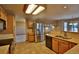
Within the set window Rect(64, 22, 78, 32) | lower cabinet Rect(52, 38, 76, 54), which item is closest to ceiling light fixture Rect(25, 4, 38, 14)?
window Rect(64, 22, 78, 32)

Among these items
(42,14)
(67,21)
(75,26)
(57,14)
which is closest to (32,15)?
(42,14)

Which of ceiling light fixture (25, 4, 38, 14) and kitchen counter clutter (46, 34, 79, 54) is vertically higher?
ceiling light fixture (25, 4, 38, 14)

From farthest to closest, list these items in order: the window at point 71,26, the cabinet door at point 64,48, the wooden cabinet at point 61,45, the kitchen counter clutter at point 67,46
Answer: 1. the wooden cabinet at point 61,45
2. the cabinet door at point 64,48
3. the window at point 71,26
4. the kitchen counter clutter at point 67,46

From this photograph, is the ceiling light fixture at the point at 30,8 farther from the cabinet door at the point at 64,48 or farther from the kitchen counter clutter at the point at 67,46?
the cabinet door at the point at 64,48

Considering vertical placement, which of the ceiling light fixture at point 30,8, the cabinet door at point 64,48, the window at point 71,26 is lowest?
the cabinet door at point 64,48

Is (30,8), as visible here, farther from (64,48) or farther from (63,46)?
(63,46)

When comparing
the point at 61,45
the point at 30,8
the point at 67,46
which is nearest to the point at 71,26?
the point at 67,46

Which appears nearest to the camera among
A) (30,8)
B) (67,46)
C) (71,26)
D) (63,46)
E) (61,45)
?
(30,8)

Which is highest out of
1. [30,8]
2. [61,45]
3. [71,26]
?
[30,8]

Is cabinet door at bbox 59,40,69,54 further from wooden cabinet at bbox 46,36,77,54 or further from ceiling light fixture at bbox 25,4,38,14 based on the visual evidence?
ceiling light fixture at bbox 25,4,38,14

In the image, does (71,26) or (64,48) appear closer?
(71,26)

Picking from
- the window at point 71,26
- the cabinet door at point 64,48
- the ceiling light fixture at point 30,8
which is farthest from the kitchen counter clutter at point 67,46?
the ceiling light fixture at point 30,8

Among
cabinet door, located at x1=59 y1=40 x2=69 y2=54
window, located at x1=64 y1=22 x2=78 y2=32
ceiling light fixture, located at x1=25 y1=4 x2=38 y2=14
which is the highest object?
ceiling light fixture, located at x1=25 y1=4 x2=38 y2=14
